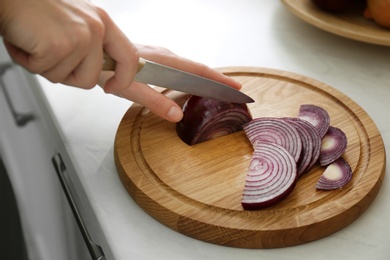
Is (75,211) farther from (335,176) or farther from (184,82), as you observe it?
(335,176)

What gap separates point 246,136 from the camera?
1109 mm

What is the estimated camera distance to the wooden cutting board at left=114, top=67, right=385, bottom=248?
0.93 metres

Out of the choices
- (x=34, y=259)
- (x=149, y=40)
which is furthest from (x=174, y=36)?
(x=34, y=259)

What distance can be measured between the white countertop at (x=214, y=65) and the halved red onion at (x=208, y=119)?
0.15m

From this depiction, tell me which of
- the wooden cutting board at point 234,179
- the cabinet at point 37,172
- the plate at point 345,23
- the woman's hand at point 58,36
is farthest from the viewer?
the plate at point 345,23

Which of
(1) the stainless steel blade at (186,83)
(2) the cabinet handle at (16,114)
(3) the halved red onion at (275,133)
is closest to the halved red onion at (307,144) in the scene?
(3) the halved red onion at (275,133)

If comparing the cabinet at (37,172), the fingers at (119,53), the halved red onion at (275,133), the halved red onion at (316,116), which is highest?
the fingers at (119,53)

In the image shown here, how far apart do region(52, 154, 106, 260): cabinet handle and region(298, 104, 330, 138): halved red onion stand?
16.8 inches

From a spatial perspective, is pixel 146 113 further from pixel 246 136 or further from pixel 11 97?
pixel 11 97

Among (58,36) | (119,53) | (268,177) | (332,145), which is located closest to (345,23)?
(332,145)

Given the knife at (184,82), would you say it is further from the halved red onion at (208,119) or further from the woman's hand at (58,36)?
the woman's hand at (58,36)

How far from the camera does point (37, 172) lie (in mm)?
1282

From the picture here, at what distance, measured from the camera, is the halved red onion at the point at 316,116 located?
109cm

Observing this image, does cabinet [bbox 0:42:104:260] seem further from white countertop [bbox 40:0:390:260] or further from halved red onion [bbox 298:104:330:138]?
halved red onion [bbox 298:104:330:138]
